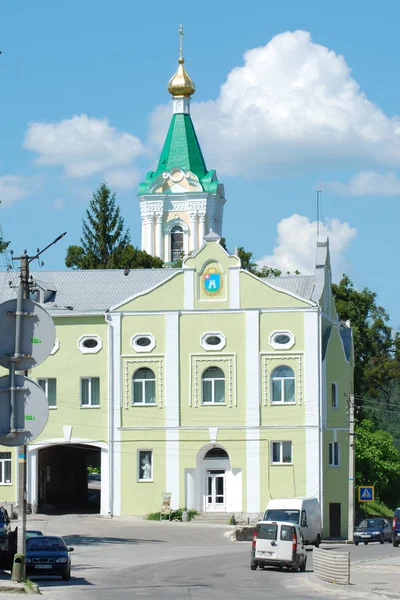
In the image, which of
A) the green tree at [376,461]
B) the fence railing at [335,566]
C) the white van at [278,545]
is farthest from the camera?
the green tree at [376,461]

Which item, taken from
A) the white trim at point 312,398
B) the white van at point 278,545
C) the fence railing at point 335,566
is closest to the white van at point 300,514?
the white van at point 278,545

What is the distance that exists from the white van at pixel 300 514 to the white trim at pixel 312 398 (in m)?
10.4

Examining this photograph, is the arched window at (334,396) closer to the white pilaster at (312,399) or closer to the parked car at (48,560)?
the white pilaster at (312,399)

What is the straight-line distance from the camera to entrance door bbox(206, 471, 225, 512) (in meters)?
59.8

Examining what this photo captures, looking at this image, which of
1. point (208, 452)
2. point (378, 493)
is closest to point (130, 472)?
point (208, 452)

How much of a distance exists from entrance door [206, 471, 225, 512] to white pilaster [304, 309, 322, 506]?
4.29m

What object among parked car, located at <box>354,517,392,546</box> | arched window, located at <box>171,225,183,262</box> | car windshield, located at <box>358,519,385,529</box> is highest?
arched window, located at <box>171,225,183,262</box>

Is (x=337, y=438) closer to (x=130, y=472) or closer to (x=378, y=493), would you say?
(x=130, y=472)

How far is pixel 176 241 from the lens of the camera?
357 ft

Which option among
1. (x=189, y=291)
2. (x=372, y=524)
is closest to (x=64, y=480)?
(x=189, y=291)

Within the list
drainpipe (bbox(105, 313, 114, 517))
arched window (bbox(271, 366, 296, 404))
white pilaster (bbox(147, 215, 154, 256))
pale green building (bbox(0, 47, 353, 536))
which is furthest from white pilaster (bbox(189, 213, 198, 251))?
arched window (bbox(271, 366, 296, 404))

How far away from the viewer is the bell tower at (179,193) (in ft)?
355

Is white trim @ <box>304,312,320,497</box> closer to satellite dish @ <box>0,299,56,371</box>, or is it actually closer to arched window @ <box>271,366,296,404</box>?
arched window @ <box>271,366,296,404</box>

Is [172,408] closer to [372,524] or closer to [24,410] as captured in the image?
[372,524]
